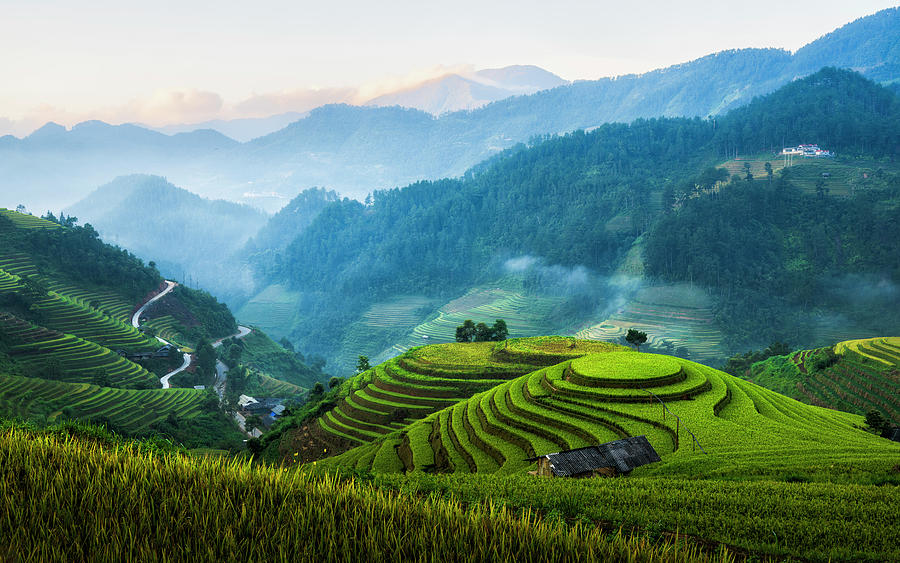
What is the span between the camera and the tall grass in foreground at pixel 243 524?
13.3ft

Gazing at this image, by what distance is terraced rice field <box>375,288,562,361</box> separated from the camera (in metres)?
80.6

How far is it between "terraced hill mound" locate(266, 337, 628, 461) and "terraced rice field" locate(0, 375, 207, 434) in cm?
1183

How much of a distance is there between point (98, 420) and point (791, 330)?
71.8 metres

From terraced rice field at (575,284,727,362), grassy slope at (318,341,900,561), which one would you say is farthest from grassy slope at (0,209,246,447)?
terraced rice field at (575,284,727,362)

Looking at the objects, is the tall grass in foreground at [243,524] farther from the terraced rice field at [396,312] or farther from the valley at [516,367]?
the terraced rice field at [396,312]

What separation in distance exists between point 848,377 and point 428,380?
25.1 meters

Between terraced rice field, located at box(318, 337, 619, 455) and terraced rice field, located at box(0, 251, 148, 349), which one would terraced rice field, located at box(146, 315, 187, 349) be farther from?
terraced rice field, located at box(318, 337, 619, 455)

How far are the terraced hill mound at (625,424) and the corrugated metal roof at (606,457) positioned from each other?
67 cm

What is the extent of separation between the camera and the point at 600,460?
47.1 feet

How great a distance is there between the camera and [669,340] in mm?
64312

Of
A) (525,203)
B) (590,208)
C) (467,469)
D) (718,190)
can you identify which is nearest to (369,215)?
(525,203)

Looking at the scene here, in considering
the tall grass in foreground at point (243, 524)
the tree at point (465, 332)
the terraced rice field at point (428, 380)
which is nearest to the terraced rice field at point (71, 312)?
the terraced rice field at point (428, 380)

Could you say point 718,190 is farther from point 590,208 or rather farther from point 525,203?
point 525,203

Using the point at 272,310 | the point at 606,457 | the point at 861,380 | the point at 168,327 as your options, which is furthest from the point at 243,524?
the point at 272,310
